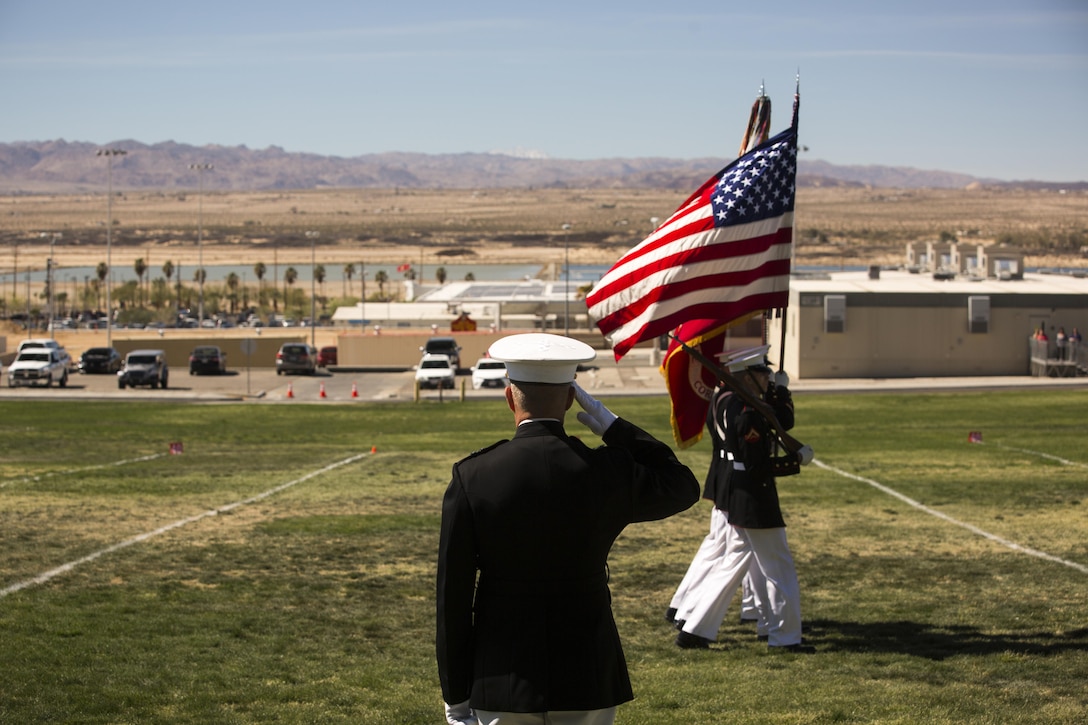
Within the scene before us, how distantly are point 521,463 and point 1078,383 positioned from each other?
150 feet

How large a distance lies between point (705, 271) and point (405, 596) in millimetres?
3930

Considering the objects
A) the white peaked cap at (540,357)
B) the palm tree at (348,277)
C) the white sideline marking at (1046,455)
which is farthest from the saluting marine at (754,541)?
the palm tree at (348,277)

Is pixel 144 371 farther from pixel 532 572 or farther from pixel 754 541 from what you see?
pixel 532 572

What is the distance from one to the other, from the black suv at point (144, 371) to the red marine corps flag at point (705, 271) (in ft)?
147

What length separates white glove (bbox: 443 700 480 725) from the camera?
488cm

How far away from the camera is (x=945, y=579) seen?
38.9ft

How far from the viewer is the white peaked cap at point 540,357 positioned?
4902 millimetres

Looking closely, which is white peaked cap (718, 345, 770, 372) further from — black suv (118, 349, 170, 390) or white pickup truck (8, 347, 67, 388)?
white pickup truck (8, 347, 67, 388)

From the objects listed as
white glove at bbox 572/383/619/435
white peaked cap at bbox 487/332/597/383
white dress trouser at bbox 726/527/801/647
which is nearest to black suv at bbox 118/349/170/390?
white dress trouser at bbox 726/527/801/647

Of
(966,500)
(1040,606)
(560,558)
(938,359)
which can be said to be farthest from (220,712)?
(938,359)

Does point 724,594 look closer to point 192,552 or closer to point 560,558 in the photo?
point 560,558

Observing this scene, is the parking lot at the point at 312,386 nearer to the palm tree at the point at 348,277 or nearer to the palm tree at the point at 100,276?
the palm tree at the point at 100,276

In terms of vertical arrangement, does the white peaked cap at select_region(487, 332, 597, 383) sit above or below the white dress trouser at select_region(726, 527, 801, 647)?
above

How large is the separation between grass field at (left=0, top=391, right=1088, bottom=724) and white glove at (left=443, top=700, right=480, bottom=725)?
108 inches
